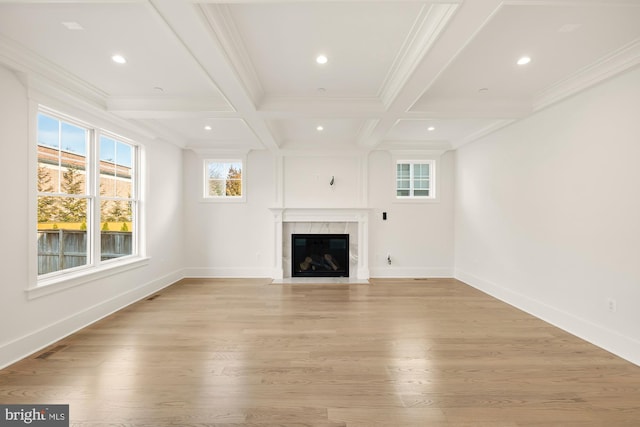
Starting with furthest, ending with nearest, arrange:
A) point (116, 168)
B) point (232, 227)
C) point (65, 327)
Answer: point (232, 227) < point (116, 168) < point (65, 327)

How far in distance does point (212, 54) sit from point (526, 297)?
4498 millimetres

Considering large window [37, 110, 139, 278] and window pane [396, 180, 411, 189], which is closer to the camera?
large window [37, 110, 139, 278]

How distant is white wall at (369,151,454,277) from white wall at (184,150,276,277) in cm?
205

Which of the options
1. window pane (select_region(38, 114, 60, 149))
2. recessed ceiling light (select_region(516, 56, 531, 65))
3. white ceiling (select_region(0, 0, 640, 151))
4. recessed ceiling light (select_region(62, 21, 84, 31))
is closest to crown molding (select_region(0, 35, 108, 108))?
white ceiling (select_region(0, 0, 640, 151))

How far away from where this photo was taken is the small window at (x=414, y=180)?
5527 mm

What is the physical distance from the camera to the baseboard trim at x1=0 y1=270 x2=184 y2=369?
2295 mm

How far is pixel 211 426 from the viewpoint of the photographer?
1.64m

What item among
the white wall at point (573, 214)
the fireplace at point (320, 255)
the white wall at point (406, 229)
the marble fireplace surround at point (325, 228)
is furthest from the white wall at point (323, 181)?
the white wall at point (573, 214)

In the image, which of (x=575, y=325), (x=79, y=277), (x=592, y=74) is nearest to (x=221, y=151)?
(x=79, y=277)

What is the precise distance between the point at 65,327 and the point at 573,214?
5.49 metres

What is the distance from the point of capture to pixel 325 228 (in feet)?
17.7

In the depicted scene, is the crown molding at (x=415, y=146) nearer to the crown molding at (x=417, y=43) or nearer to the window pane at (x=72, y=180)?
the crown molding at (x=417, y=43)

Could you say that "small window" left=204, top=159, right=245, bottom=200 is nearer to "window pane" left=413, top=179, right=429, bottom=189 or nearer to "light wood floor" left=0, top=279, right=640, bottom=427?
"light wood floor" left=0, top=279, right=640, bottom=427

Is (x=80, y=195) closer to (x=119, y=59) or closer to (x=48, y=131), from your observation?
(x=48, y=131)
